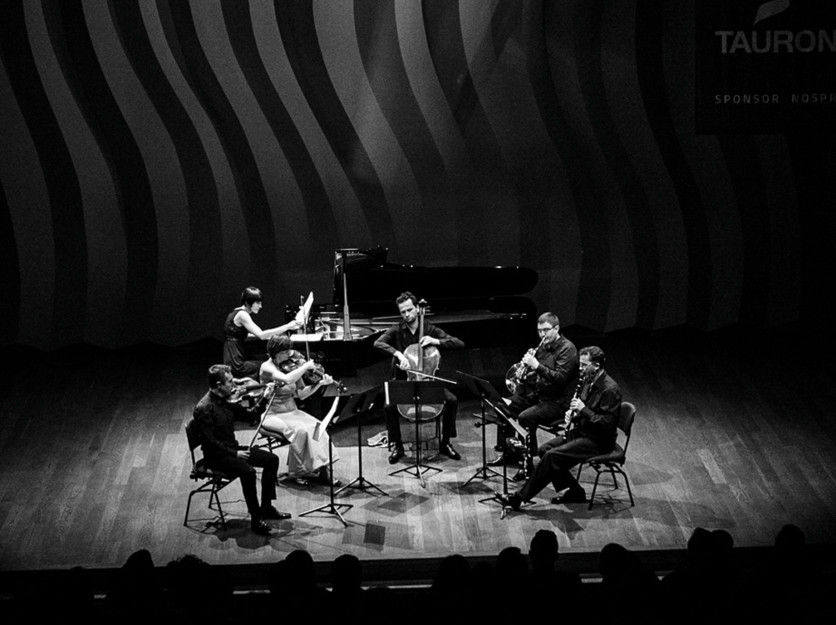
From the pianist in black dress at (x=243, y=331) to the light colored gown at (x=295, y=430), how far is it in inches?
51.5

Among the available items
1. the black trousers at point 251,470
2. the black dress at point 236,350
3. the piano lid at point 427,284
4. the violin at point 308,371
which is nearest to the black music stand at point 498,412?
the violin at point 308,371

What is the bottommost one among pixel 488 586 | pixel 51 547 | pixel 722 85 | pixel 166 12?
pixel 51 547

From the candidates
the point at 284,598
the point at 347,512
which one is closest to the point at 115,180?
the point at 347,512

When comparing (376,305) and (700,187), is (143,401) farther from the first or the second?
(700,187)

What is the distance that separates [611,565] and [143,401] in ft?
20.2

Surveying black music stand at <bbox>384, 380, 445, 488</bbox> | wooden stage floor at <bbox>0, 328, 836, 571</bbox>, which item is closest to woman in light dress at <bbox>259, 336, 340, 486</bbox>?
wooden stage floor at <bbox>0, 328, 836, 571</bbox>

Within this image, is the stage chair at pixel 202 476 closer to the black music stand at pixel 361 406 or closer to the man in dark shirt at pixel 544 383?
the black music stand at pixel 361 406

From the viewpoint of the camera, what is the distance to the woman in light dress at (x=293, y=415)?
8.16 meters

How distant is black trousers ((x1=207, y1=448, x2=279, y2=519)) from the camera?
7.54m

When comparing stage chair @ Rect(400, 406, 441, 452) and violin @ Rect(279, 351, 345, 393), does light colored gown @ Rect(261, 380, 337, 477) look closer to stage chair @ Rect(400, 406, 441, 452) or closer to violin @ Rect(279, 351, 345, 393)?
violin @ Rect(279, 351, 345, 393)

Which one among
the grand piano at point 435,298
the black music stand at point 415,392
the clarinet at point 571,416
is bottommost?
the clarinet at point 571,416

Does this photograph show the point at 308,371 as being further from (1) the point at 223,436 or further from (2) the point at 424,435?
(2) the point at 424,435

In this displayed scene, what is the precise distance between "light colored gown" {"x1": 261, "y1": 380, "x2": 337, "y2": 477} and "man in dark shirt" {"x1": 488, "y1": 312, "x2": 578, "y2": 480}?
4.71 ft

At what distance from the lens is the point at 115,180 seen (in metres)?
11.3
